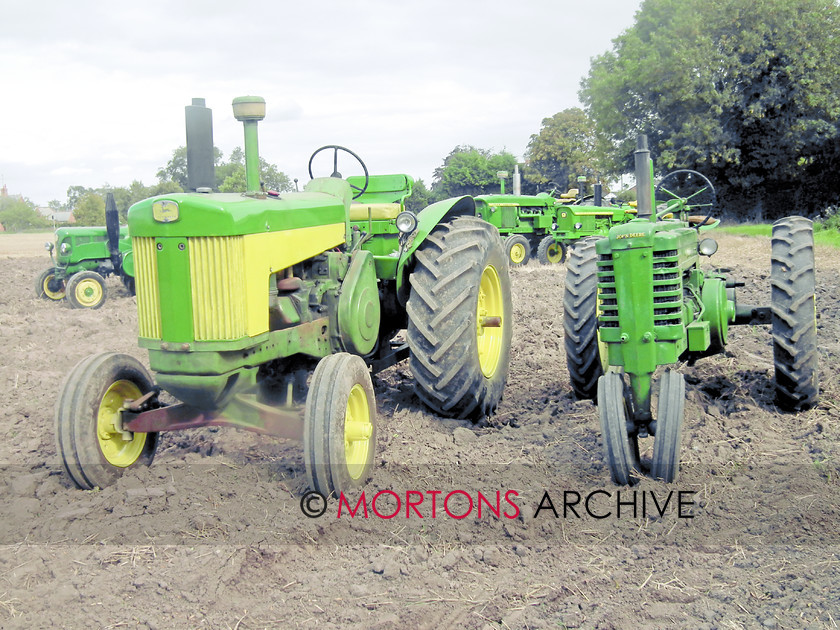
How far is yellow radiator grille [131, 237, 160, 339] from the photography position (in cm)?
376

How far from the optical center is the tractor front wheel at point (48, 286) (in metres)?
13.7

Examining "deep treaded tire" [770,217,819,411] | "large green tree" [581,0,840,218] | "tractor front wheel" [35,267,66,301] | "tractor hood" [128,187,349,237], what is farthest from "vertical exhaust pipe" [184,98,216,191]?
"large green tree" [581,0,840,218]

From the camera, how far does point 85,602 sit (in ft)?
9.60

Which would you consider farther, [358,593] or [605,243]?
[605,243]

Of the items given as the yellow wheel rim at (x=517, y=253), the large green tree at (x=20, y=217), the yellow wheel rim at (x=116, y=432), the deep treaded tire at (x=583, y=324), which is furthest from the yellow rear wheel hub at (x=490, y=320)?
the large green tree at (x=20, y=217)

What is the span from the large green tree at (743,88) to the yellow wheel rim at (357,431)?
87.7ft

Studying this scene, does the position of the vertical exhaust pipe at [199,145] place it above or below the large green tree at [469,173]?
below

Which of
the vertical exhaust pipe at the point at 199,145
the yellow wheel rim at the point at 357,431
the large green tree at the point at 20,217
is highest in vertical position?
the large green tree at the point at 20,217

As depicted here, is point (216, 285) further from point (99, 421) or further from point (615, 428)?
point (615, 428)

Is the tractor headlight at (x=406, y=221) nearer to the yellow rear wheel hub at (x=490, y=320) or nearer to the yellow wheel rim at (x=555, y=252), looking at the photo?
the yellow rear wheel hub at (x=490, y=320)

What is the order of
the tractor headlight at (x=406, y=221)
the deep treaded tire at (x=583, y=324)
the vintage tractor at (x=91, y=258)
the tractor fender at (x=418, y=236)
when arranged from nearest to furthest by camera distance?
the tractor headlight at (x=406, y=221), the tractor fender at (x=418, y=236), the deep treaded tire at (x=583, y=324), the vintage tractor at (x=91, y=258)

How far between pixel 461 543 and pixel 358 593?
627 millimetres

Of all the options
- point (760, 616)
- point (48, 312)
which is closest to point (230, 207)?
point (760, 616)

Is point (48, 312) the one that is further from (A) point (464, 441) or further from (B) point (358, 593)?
(B) point (358, 593)
